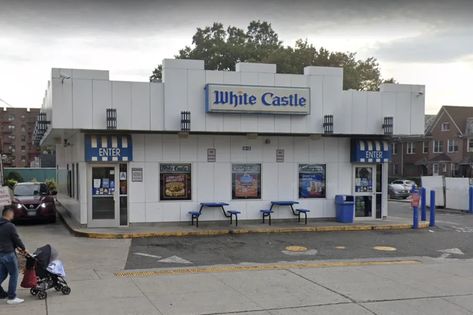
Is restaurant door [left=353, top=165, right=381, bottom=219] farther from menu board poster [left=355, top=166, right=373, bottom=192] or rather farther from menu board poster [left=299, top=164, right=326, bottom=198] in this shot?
menu board poster [left=299, top=164, right=326, bottom=198]

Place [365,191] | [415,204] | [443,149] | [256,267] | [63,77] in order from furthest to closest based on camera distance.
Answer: [443,149] < [365,191] < [415,204] < [63,77] < [256,267]

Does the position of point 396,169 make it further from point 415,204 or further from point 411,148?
point 415,204

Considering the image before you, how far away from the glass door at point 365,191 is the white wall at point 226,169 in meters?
0.46

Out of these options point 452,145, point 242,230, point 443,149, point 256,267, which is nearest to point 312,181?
point 242,230

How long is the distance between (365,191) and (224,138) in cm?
583

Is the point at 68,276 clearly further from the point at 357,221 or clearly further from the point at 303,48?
the point at 303,48

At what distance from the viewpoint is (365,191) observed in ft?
64.8

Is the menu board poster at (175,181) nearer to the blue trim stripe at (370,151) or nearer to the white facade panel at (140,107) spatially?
the white facade panel at (140,107)

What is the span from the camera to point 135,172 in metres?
17.2


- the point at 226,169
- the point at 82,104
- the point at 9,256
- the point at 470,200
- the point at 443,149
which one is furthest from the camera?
the point at 443,149

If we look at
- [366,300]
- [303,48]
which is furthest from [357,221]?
[303,48]

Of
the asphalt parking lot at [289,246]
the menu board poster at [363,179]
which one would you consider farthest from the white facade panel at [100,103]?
the menu board poster at [363,179]

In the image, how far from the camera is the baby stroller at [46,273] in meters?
8.18

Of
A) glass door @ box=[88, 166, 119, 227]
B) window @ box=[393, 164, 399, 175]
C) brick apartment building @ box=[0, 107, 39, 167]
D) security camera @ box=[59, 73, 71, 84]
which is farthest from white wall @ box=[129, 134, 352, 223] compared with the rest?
brick apartment building @ box=[0, 107, 39, 167]
